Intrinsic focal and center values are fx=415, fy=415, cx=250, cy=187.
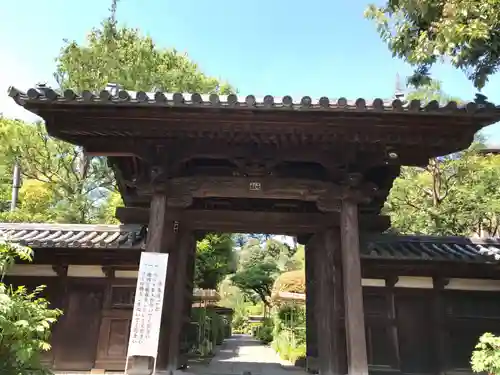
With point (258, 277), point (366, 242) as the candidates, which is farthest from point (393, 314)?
point (258, 277)

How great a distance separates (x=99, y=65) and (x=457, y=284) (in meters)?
16.0

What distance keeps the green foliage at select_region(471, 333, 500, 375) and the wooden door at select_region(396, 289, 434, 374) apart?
1728 millimetres

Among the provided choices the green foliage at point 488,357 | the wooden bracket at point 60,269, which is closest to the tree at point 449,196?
the green foliage at point 488,357

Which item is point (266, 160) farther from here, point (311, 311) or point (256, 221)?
point (311, 311)

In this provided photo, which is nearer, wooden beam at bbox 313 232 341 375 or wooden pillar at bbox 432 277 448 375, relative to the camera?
wooden beam at bbox 313 232 341 375

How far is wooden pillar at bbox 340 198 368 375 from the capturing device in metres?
5.45

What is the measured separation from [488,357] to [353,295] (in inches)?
75.8

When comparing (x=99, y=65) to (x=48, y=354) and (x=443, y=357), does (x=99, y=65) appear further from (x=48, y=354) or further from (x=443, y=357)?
(x=443, y=357)

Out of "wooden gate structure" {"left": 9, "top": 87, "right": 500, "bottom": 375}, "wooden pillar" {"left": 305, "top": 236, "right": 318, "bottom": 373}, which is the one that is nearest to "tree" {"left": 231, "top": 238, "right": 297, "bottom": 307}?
"wooden pillar" {"left": 305, "top": 236, "right": 318, "bottom": 373}

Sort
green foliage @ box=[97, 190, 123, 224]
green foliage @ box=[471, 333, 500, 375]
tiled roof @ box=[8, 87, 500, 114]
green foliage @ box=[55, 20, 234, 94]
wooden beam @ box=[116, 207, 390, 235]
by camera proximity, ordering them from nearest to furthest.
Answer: tiled roof @ box=[8, 87, 500, 114] → green foliage @ box=[471, 333, 500, 375] → wooden beam @ box=[116, 207, 390, 235] → green foliage @ box=[55, 20, 234, 94] → green foliage @ box=[97, 190, 123, 224]

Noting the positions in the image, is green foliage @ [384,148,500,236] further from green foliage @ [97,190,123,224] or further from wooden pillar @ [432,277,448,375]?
green foliage @ [97,190,123,224]

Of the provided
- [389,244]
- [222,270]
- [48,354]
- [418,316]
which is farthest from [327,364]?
[222,270]

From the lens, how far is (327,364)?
7164mm

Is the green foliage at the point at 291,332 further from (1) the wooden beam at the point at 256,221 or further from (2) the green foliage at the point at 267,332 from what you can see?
(2) the green foliage at the point at 267,332
